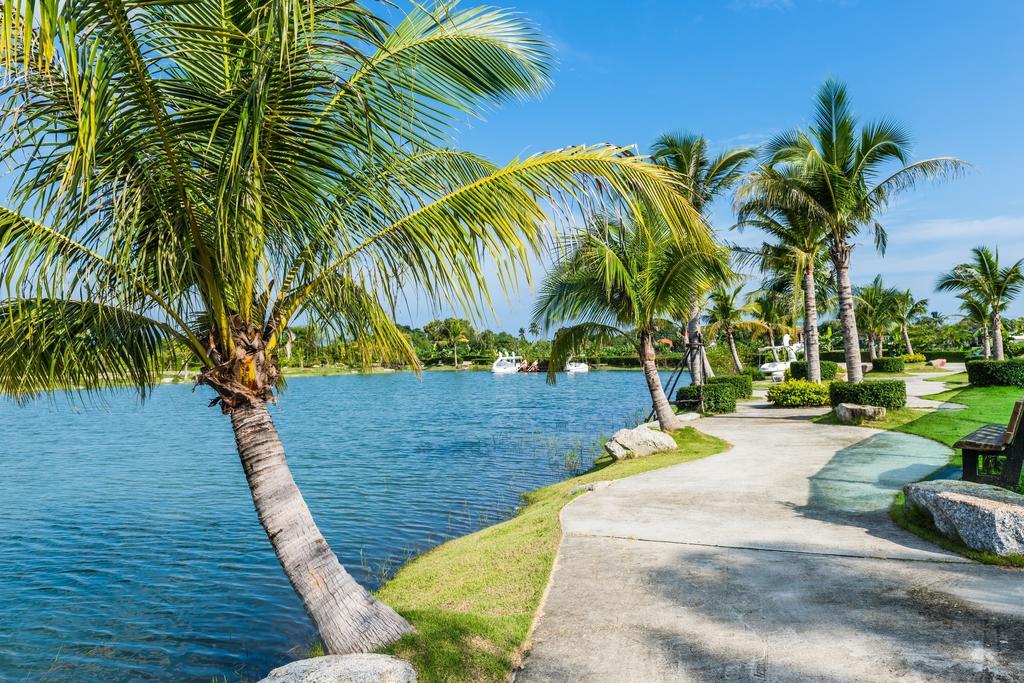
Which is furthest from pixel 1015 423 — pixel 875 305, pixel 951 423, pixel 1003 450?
pixel 875 305

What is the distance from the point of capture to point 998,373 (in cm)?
2122

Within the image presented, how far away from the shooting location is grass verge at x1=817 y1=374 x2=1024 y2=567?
19.4 feet

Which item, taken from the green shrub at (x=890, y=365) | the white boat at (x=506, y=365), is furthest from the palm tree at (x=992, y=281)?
the white boat at (x=506, y=365)

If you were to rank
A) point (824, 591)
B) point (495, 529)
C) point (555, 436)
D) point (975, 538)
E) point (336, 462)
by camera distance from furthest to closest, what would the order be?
point (555, 436), point (336, 462), point (495, 529), point (975, 538), point (824, 591)

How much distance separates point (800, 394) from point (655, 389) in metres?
8.02

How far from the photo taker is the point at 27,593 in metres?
8.88

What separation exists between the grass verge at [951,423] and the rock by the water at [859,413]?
175mm

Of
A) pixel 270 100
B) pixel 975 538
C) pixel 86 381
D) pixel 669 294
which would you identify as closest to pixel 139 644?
pixel 86 381

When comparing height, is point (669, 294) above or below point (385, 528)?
above

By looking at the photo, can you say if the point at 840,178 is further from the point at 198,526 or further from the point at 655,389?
the point at 198,526

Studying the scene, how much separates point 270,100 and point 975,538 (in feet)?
22.1

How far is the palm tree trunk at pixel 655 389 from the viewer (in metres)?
14.8

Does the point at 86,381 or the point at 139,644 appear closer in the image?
the point at 86,381

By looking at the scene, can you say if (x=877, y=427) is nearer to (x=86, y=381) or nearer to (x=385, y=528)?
(x=385, y=528)
